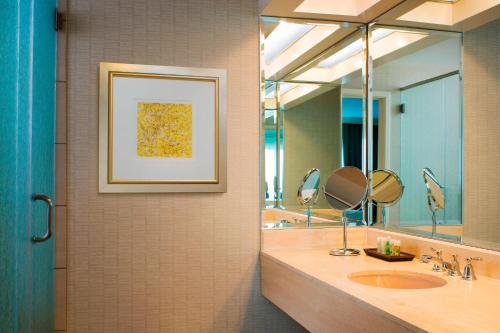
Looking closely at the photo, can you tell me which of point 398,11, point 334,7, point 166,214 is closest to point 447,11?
point 398,11

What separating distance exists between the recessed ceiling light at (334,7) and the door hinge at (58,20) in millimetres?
1149

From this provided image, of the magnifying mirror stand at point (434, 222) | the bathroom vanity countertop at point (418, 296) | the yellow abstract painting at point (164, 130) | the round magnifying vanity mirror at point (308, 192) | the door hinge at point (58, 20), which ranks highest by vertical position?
the door hinge at point (58, 20)

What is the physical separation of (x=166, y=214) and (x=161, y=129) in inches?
16.6

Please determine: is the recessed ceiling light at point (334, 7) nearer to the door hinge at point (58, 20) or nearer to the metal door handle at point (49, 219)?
the door hinge at point (58, 20)

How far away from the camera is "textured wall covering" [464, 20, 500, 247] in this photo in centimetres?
185

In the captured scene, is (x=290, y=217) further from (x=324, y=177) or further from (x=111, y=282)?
(x=111, y=282)

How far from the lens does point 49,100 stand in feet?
7.46

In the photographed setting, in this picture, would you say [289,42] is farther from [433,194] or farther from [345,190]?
[433,194]

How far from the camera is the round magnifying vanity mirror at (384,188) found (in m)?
2.53

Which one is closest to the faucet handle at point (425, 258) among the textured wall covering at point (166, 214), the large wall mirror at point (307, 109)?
the large wall mirror at point (307, 109)

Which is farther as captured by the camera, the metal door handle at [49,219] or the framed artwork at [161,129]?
the framed artwork at [161,129]

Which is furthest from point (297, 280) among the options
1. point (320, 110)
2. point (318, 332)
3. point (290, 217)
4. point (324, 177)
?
point (320, 110)

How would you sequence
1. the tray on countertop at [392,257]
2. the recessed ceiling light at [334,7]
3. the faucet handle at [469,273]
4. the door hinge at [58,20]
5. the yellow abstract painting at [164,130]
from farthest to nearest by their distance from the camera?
the recessed ceiling light at [334,7] → the yellow abstract painting at [164,130] → the door hinge at [58,20] → the tray on countertop at [392,257] → the faucet handle at [469,273]

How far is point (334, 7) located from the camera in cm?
261
